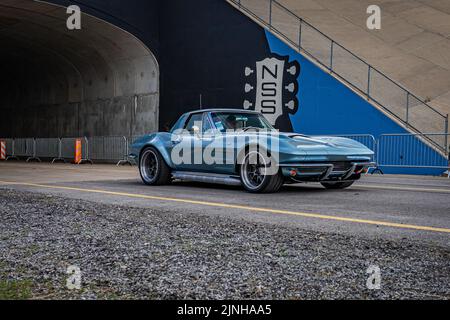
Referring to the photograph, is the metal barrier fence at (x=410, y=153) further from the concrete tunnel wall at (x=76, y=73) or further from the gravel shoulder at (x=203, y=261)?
the gravel shoulder at (x=203, y=261)

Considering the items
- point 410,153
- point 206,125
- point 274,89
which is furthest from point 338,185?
point 274,89

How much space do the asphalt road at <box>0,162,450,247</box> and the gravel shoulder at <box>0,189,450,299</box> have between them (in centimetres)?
52

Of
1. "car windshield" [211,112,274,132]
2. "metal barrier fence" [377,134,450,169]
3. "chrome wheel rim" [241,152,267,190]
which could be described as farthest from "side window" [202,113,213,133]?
"metal barrier fence" [377,134,450,169]

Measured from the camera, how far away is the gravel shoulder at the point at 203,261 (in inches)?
115

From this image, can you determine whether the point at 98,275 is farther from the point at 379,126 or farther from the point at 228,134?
the point at 379,126

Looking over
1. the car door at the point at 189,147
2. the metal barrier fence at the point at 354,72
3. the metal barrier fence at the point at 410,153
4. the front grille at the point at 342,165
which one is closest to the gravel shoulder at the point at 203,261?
the front grille at the point at 342,165

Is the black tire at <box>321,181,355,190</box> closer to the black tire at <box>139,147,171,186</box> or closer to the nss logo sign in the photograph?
the black tire at <box>139,147,171,186</box>

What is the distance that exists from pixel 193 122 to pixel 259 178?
81.5 inches

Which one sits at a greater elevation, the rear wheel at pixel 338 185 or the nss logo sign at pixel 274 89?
the nss logo sign at pixel 274 89

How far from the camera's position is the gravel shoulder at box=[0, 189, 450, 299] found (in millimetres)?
2916

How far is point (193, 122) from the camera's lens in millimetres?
9805

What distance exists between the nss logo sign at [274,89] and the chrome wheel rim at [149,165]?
343 inches
